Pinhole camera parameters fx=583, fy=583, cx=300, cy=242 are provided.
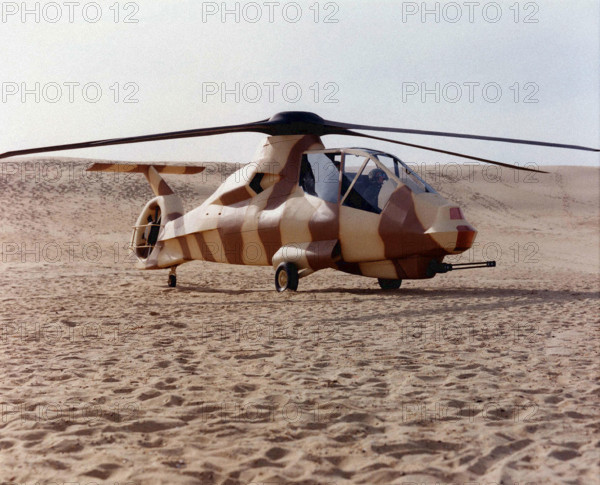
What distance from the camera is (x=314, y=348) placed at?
589 cm

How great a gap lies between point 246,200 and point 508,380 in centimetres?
747

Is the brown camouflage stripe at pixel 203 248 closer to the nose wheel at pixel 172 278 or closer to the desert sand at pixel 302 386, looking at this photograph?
the desert sand at pixel 302 386

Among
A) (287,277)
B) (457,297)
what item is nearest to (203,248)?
(287,277)

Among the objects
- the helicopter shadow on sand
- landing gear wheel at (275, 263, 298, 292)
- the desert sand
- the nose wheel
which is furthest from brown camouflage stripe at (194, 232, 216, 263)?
landing gear wheel at (275, 263, 298, 292)

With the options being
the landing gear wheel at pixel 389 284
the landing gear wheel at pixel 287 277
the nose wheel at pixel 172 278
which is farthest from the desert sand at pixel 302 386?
the nose wheel at pixel 172 278

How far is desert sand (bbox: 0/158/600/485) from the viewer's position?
3227 millimetres

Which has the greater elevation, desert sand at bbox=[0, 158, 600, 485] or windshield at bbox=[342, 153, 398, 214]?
windshield at bbox=[342, 153, 398, 214]

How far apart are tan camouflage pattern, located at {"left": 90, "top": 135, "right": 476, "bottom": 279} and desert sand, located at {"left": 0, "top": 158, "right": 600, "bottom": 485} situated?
71 centimetres

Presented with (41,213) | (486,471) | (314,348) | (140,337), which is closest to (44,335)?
(140,337)

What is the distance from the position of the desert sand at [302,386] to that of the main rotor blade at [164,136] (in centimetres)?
237

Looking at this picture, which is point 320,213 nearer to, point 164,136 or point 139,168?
point 164,136

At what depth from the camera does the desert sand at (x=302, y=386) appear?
323 centimetres

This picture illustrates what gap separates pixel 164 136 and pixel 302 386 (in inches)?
244

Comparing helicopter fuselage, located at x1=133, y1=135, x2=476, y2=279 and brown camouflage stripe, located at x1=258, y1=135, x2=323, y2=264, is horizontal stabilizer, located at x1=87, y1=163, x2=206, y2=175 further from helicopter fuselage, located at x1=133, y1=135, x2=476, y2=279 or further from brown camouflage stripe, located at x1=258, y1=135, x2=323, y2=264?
brown camouflage stripe, located at x1=258, y1=135, x2=323, y2=264
